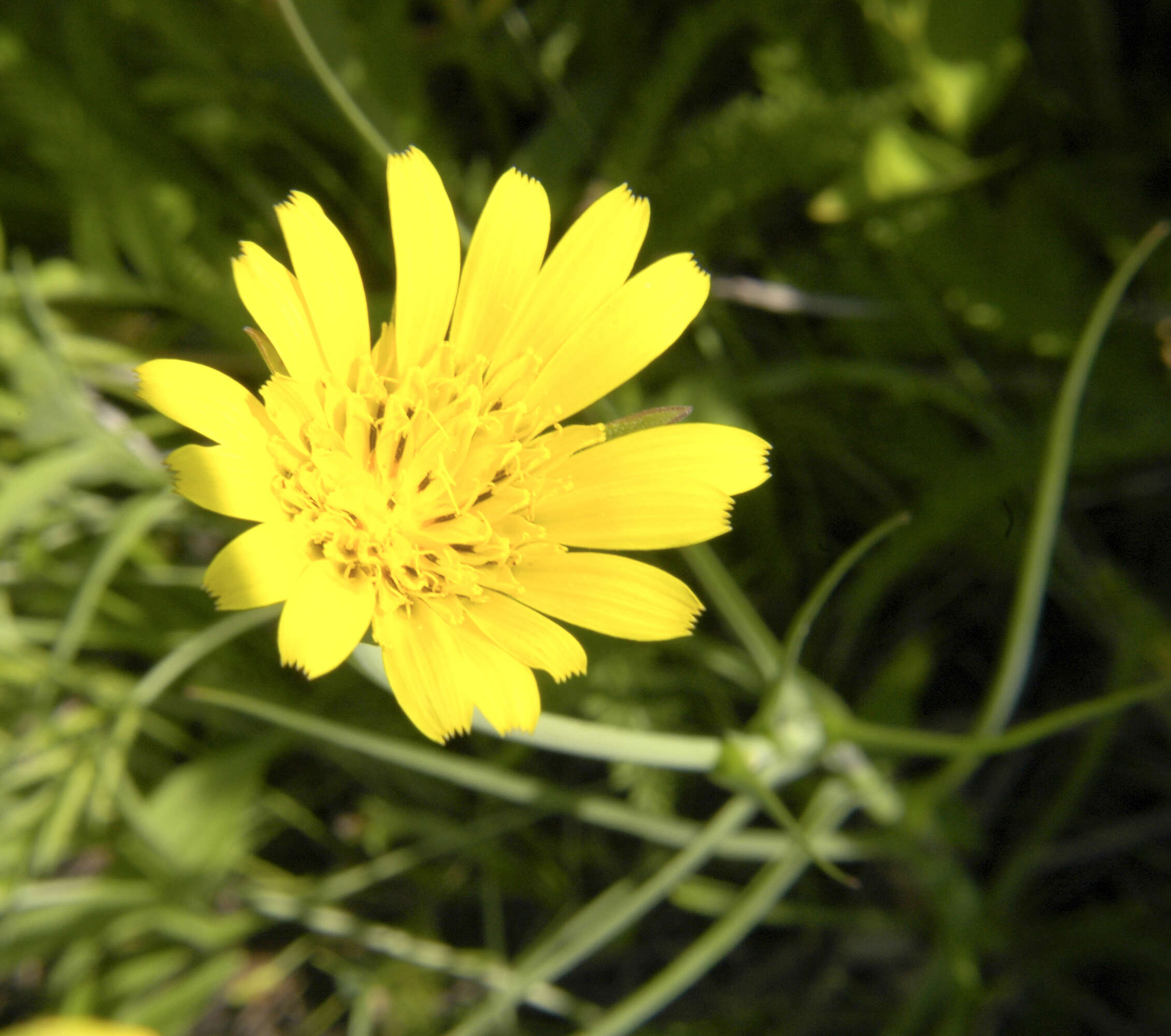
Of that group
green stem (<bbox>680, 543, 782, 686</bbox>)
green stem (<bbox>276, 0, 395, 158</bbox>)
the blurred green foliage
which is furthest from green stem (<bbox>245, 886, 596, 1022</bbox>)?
green stem (<bbox>276, 0, 395, 158</bbox>)

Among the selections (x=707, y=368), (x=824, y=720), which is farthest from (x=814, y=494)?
(x=824, y=720)

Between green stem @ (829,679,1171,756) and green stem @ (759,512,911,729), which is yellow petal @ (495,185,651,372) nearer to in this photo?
green stem @ (759,512,911,729)

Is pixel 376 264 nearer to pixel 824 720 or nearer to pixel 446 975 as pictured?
pixel 824 720

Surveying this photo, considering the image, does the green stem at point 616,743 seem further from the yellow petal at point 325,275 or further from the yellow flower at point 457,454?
the yellow petal at point 325,275

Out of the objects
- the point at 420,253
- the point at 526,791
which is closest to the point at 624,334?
the point at 420,253

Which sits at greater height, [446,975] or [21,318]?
[21,318]

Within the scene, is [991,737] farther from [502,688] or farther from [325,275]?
[325,275]
